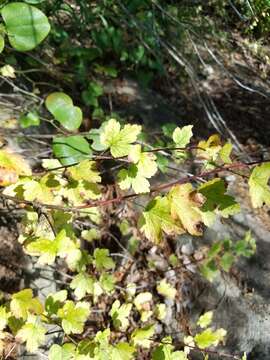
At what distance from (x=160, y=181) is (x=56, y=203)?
1.24 metres

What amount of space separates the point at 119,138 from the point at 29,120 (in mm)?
1012

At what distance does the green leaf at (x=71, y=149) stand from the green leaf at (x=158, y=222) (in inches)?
19.3

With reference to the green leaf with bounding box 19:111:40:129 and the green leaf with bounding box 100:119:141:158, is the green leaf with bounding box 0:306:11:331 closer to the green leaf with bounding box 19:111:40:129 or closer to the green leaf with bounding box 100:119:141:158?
the green leaf with bounding box 100:119:141:158

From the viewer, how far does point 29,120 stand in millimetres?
1949

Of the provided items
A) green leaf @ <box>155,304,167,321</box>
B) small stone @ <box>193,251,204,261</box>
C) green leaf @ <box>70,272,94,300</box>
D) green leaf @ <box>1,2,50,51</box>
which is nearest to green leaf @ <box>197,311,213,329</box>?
green leaf @ <box>155,304,167,321</box>

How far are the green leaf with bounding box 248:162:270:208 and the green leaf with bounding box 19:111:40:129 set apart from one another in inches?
49.6

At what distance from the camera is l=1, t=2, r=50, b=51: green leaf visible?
1.32m

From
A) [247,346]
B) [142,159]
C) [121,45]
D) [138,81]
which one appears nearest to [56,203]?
[142,159]

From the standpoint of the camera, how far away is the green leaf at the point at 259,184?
0.93 metres

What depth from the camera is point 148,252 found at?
7.15ft

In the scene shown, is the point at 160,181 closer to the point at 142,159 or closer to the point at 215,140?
the point at 215,140

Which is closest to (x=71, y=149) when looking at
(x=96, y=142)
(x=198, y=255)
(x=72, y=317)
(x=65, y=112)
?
(x=96, y=142)

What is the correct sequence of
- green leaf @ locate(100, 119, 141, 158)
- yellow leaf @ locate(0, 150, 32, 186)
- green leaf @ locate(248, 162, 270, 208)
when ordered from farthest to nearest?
1. yellow leaf @ locate(0, 150, 32, 186)
2. green leaf @ locate(100, 119, 141, 158)
3. green leaf @ locate(248, 162, 270, 208)

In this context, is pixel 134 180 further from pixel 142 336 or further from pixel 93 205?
pixel 142 336
